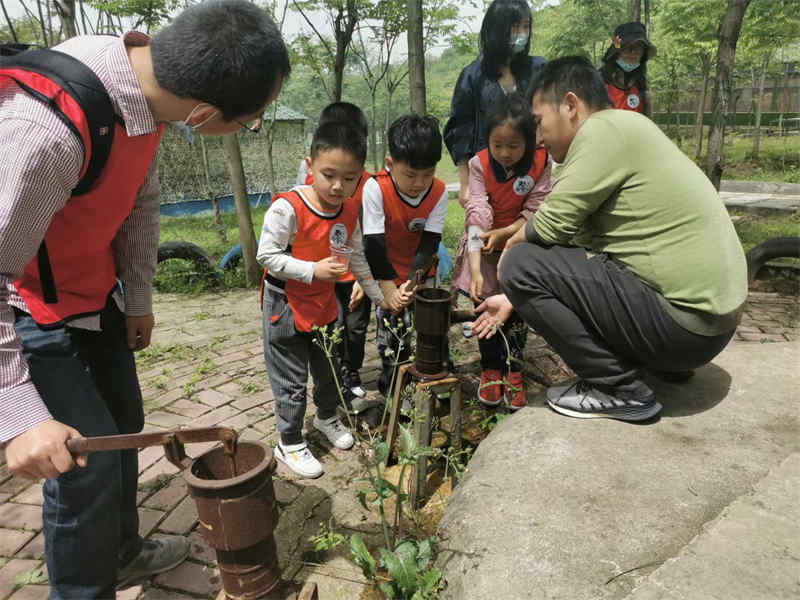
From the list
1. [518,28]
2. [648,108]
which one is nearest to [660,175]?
[518,28]

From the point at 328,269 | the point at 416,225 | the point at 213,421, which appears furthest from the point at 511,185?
the point at 213,421

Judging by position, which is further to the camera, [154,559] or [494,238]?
[494,238]

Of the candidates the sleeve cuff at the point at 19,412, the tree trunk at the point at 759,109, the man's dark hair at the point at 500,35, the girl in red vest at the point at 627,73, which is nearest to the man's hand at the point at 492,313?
the man's dark hair at the point at 500,35

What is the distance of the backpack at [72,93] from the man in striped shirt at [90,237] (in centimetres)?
2

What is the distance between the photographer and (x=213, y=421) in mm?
3283

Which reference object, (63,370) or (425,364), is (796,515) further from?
(63,370)

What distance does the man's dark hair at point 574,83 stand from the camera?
2.42 meters

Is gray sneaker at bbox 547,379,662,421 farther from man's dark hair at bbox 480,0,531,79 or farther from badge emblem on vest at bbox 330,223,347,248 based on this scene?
man's dark hair at bbox 480,0,531,79

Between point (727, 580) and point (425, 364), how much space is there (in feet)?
4.54

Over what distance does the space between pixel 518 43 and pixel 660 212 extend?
1.80 meters

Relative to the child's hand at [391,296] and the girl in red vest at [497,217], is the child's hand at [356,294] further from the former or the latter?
the girl in red vest at [497,217]

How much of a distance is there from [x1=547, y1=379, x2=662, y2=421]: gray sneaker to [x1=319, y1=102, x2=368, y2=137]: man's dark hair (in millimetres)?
1554

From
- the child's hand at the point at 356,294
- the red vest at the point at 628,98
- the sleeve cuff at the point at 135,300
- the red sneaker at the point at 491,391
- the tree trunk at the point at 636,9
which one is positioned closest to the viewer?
the sleeve cuff at the point at 135,300

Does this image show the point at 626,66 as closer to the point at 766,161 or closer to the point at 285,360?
the point at 285,360
